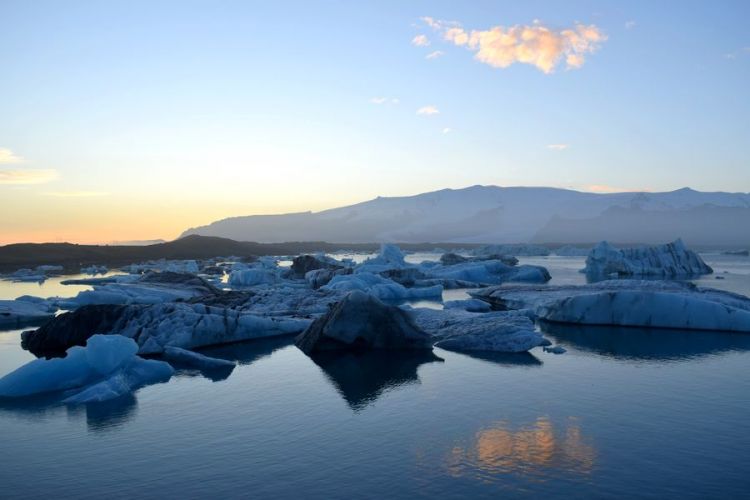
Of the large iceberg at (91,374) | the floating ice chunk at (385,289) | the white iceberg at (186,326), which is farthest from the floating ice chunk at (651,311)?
the large iceberg at (91,374)

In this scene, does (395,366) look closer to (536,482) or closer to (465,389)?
(465,389)

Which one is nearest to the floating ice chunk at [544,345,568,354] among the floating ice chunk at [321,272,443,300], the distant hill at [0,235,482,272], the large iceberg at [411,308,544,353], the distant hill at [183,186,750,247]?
the large iceberg at [411,308,544,353]

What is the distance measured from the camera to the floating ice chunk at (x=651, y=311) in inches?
529

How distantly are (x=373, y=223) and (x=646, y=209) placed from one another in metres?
66.4

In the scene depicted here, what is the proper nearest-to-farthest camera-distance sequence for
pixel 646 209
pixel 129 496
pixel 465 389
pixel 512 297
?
pixel 129 496 < pixel 465 389 < pixel 512 297 < pixel 646 209

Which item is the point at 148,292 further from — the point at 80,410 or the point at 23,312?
the point at 80,410

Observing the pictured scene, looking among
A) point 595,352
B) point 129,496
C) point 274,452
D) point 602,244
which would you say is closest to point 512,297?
point 595,352

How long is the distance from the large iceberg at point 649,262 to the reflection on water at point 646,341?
2031cm

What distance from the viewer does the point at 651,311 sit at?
14.1 meters

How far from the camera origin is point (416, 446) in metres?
6.11

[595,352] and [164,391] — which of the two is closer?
[164,391]

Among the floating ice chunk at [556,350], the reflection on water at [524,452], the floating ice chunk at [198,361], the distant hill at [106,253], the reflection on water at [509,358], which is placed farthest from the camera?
the distant hill at [106,253]

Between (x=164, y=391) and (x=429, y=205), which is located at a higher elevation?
(x=429, y=205)

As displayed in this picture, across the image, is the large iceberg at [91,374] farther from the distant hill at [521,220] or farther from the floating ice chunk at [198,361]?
the distant hill at [521,220]
